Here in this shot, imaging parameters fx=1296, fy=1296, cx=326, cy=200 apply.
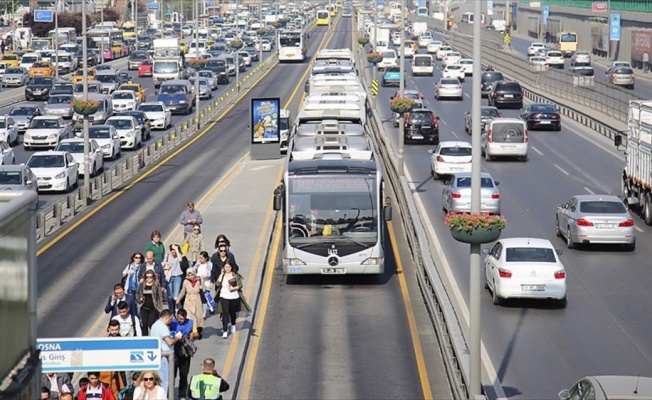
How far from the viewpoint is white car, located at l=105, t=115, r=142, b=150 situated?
5681cm

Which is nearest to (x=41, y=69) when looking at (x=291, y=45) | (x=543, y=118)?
(x=291, y=45)

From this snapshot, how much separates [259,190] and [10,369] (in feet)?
115

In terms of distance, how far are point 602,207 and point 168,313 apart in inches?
677

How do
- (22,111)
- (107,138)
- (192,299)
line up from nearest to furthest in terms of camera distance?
1. (192,299)
2. (107,138)
3. (22,111)

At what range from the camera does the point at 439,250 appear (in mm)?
33094

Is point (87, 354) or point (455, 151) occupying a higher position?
point (87, 354)

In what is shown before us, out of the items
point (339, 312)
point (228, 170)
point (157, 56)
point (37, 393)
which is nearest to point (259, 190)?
point (228, 170)

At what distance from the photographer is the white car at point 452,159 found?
1774 inches

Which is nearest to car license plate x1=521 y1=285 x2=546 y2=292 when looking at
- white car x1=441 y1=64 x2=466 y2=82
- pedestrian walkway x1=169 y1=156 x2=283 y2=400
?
pedestrian walkway x1=169 y1=156 x2=283 y2=400

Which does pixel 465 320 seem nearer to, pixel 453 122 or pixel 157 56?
pixel 453 122

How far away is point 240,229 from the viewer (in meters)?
35.6

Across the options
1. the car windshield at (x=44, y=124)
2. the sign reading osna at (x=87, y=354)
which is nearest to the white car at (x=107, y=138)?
the car windshield at (x=44, y=124)

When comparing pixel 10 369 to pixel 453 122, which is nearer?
pixel 10 369

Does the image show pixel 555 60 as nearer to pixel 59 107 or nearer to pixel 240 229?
pixel 59 107
